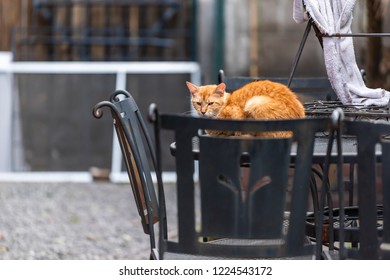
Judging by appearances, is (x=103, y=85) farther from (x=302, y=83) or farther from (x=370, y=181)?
(x=370, y=181)

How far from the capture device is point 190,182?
8.06 ft

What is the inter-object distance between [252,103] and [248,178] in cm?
47

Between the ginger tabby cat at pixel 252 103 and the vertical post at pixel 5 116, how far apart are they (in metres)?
5.92

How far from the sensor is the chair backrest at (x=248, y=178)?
2387 millimetres

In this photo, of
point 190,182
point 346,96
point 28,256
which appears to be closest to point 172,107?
point 28,256

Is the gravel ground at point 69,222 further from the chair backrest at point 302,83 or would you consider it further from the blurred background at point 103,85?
the chair backrest at point 302,83

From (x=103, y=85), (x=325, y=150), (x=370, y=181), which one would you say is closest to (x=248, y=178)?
(x=370, y=181)

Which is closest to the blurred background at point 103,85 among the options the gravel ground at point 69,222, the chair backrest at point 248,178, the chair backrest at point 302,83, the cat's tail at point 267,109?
the gravel ground at point 69,222

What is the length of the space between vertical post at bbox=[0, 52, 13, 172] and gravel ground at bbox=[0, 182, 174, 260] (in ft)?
2.10

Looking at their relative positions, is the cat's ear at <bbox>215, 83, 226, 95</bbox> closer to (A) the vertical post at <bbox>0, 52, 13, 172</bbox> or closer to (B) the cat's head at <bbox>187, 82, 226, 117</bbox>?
(B) the cat's head at <bbox>187, 82, 226, 117</bbox>

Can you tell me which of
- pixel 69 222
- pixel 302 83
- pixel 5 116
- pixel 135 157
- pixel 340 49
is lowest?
pixel 69 222

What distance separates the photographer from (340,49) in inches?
135

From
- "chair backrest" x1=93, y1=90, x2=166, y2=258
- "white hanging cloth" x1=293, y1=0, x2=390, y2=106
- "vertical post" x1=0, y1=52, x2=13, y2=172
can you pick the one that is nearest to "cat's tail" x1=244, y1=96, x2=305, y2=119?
"chair backrest" x1=93, y1=90, x2=166, y2=258
